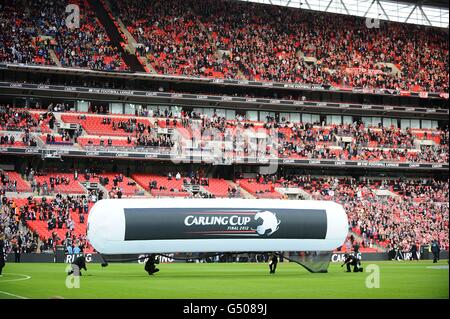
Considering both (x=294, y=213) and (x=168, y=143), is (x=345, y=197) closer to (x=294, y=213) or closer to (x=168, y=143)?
(x=168, y=143)

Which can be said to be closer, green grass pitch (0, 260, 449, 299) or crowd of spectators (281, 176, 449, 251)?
green grass pitch (0, 260, 449, 299)

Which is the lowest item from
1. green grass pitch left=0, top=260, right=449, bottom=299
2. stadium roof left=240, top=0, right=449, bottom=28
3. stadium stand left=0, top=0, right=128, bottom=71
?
green grass pitch left=0, top=260, right=449, bottom=299

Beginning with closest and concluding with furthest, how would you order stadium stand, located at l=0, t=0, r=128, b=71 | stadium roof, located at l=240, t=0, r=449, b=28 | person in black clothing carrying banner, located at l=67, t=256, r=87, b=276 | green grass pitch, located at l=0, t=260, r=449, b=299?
1. green grass pitch, located at l=0, t=260, r=449, b=299
2. person in black clothing carrying banner, located at l=67, t=256, r=87, b=276
3. stadium stand, located at l=0, t=0, r=128, b=71
4. stadium roof, located at l=240, t=0, r=449, b=28

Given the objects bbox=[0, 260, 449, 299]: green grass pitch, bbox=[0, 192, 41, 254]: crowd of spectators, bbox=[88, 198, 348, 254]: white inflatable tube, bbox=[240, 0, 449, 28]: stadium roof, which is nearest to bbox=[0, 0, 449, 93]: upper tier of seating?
bbox=[240, 0, 449, 28]: stadium roof

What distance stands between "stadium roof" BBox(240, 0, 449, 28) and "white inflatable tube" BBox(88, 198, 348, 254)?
5433 centimetres

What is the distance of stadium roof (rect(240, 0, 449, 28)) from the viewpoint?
8919 cm

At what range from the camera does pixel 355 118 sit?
85188 millimetres

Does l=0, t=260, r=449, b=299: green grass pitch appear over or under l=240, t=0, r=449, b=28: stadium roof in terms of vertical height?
under

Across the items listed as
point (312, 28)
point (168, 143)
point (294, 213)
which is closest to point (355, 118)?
point (312, 28)

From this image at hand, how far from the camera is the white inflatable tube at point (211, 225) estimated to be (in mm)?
33500

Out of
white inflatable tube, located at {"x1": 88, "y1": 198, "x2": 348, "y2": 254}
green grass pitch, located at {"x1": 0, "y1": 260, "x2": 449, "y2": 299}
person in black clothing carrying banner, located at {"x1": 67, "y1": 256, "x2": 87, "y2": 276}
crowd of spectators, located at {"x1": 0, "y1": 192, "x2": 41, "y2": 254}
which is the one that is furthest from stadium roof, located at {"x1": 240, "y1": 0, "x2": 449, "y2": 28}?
person in black clothing carrying banner, located at {"x1": 67, "y1": 256, "x2": 87, "y2": 276}

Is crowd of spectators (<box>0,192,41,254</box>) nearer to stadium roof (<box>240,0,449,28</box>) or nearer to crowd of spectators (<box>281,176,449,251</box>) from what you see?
crowd of spectators (<box>281,176,449,251</box>)

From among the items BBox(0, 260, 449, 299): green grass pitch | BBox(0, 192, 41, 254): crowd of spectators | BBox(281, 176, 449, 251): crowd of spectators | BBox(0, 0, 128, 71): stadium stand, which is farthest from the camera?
BBox(0, 0, 128, 71): stadium stand

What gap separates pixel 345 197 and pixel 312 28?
2507 centimetres
